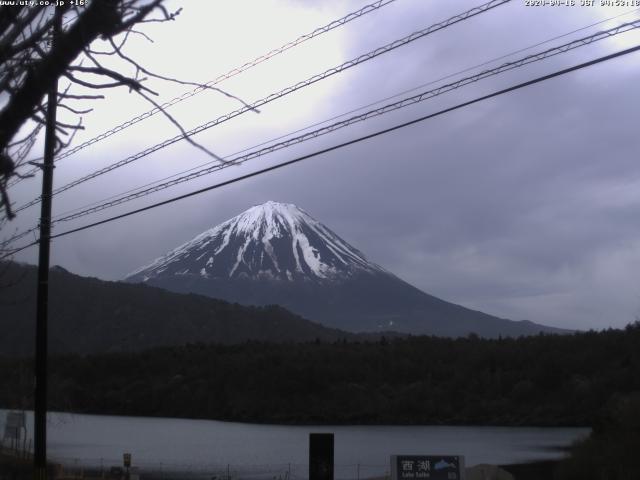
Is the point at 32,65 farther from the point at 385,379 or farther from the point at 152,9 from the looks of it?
the point at 385,379

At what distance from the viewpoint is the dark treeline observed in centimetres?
8138

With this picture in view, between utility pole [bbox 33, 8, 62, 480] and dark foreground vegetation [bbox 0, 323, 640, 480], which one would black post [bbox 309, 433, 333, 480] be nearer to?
utility pole [bbox 33, 8, 62, 480]

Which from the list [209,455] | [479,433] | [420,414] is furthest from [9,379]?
[420,414]

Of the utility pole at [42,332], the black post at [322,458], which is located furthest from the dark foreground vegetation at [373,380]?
the black post at [322,458]

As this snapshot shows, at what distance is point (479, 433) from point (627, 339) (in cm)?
2166

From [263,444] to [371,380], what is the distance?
116 feet

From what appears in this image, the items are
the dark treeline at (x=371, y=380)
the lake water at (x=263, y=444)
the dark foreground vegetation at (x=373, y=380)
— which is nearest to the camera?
the lake water at (x=263, y=444)

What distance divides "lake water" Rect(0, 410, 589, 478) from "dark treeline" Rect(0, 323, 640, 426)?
21.7ft

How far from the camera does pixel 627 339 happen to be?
82.7 m

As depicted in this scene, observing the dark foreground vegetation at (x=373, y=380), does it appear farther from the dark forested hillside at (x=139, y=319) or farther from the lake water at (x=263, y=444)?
the dark forested hillside at (x=139, y=319)

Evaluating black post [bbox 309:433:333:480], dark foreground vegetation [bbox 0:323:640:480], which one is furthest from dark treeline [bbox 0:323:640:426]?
black post [bbox 309:433:333:480]

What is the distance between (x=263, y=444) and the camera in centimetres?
5841

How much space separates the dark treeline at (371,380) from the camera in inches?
3204

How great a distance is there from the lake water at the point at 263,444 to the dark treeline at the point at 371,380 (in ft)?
21.7
